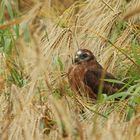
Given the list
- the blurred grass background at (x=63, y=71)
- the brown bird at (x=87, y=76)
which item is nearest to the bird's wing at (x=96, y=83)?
the brown bird at (x=87, y=76)

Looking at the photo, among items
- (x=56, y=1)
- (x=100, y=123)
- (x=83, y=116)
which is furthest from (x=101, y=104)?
(x=56, y=1)

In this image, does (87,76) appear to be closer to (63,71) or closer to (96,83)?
(96,83)

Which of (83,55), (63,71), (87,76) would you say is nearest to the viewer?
(63,71)

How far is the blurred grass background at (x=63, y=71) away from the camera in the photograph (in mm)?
3035

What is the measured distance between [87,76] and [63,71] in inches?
13.6

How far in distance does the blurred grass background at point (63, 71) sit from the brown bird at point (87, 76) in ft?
0.22

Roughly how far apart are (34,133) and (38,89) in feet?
2.01

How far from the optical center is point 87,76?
544cm

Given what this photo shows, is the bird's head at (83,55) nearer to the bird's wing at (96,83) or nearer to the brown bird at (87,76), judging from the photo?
the brown bird at (87,76)

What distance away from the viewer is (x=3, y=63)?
4.51m

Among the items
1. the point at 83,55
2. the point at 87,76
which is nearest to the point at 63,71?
the point at 83,55

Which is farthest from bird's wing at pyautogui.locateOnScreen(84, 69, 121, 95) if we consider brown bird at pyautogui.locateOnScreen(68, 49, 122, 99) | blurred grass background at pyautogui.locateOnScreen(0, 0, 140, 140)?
blurred grass background at pyautogui.locateOnScreen(0, 0, 140, 140)

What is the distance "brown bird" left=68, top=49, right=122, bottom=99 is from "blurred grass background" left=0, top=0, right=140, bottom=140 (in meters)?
0.07

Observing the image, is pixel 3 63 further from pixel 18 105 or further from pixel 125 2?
pixel 125 2
